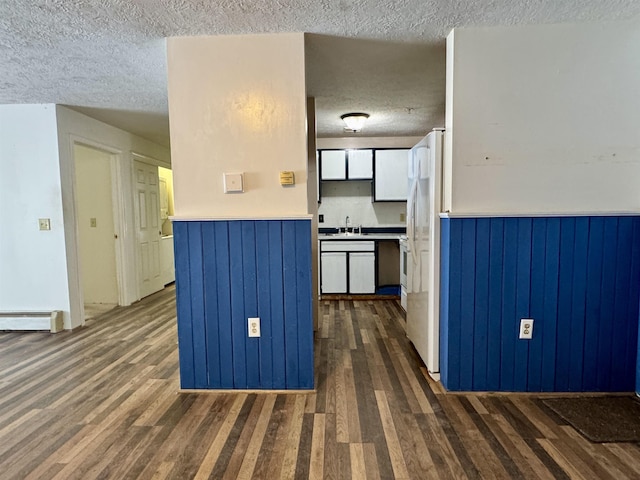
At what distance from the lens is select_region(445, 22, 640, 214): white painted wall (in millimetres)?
2035

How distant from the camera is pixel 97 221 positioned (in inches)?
172

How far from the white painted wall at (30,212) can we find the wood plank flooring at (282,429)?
2.99 ft

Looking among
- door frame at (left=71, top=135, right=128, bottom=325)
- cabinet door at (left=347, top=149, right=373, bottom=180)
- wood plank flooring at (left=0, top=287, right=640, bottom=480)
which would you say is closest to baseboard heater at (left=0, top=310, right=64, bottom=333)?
wood plank flooring at (left=0, top=287, right=640, bottom=480)

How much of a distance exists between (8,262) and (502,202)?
456cm

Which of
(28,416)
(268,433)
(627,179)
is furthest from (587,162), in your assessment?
(28,416)

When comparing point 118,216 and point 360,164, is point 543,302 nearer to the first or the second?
point 360,164

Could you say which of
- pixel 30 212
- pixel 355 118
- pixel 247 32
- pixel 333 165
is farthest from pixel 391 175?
pixel 30 212

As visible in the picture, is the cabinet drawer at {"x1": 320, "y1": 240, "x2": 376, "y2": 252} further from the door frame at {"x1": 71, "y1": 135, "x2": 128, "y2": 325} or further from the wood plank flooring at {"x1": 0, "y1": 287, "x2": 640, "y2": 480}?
the door frame at {"x1": 71, "y1": 135, "x2": 128, "y2": 325}

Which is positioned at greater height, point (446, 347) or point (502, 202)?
point (502, 202)

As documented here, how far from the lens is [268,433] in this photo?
182 centimetres

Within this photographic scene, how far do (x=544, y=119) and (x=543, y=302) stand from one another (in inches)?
44.6

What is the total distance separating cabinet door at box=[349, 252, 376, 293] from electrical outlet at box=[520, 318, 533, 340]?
249 cm

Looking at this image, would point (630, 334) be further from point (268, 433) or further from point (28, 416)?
point (28, 416)

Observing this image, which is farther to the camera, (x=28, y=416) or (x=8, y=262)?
(x=8, y=262)
